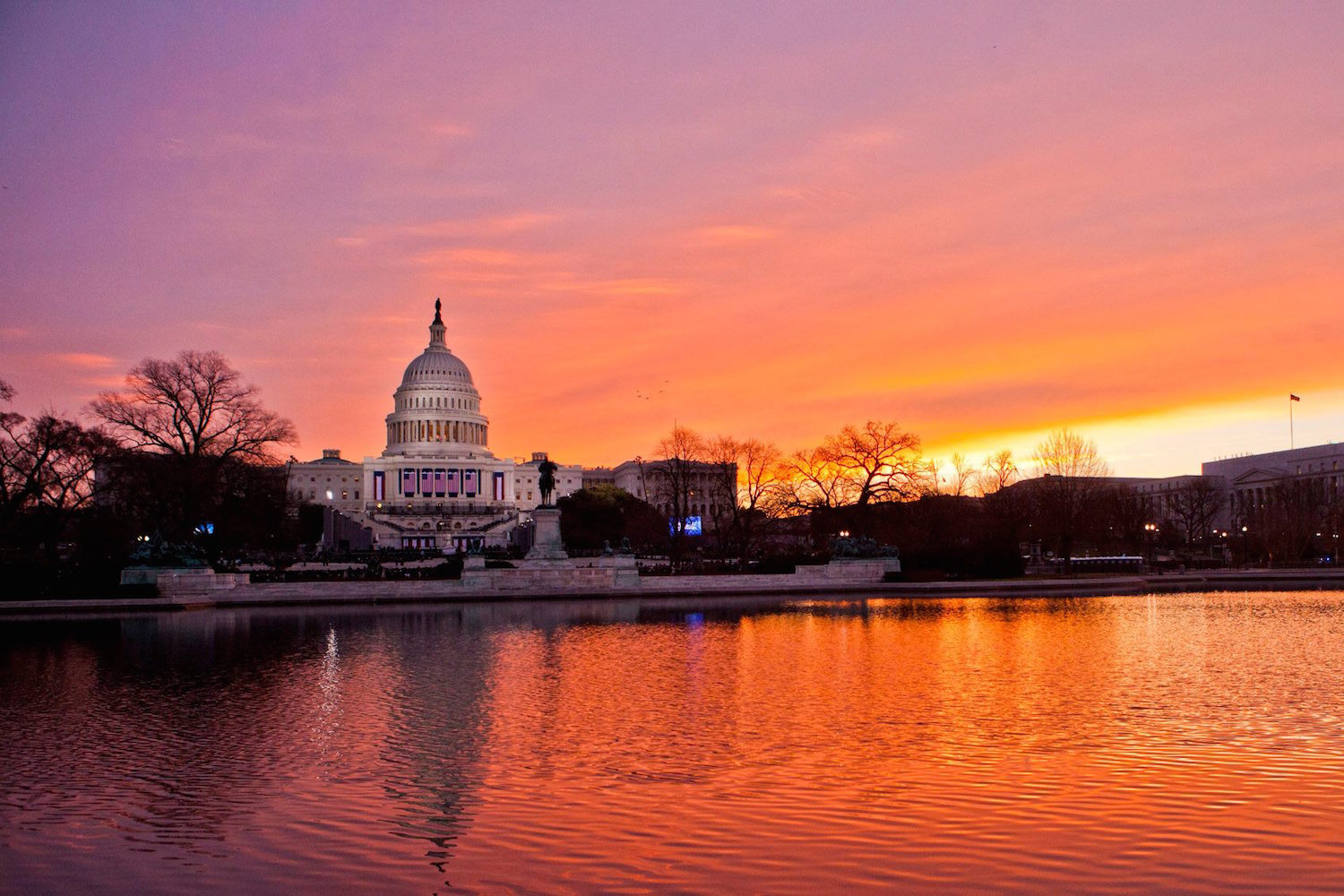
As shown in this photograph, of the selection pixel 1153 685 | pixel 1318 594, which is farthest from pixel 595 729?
pixel 1318 594

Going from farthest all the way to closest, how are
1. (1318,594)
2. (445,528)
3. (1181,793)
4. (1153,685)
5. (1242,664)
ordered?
(445,528)
(1318,594)
(1242,664)
(1153,685)
(1181,793)

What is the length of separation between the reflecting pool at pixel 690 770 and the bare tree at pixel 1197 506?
3757 inches

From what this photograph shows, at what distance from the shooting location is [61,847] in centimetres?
1135

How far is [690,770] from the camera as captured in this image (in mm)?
14281

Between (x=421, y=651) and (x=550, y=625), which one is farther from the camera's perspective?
(x=550, y=625)

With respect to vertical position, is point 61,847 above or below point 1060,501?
below

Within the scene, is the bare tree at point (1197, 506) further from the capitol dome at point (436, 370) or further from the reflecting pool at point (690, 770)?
the capitol dome at point (436, 370)

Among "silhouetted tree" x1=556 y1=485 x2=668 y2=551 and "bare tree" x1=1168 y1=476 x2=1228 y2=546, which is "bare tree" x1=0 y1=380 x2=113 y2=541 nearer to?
"silhouetted tree" x1=556 y1=485 x2=668 y2=551

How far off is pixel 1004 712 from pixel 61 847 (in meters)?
12.3

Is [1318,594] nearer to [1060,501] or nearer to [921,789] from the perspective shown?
[1060,501]

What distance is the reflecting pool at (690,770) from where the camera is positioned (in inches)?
410

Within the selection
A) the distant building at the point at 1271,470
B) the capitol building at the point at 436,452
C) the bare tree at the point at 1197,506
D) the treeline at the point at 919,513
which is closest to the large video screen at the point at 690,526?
the treeline at the point at 919,513

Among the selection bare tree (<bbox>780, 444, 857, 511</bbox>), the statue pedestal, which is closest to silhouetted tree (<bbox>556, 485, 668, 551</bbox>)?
bare tree (<bbox>780, 444, 857, 511</bbox>)

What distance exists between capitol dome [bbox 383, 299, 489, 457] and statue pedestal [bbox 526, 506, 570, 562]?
128 meters
